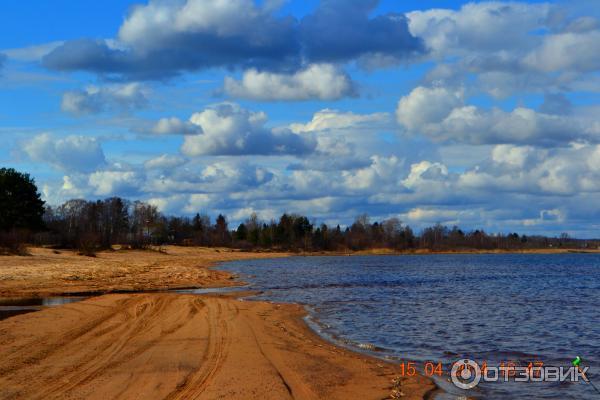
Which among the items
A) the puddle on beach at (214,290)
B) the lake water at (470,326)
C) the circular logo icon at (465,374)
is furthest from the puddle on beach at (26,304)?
the circular logo icon at (465,374)

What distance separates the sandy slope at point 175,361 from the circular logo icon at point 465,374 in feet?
3.16

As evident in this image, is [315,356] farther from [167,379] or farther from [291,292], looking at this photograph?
[291,292]

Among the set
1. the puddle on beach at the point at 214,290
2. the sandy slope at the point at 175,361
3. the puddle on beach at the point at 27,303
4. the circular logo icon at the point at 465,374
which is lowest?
the puddle on beach at the point at 214,290

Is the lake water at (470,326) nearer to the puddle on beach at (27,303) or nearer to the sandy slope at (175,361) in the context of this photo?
the sandy slope at (175,361)

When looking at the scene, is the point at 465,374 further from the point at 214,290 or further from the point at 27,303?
the point at 214,290

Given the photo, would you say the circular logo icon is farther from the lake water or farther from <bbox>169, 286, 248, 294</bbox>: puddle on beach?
<bbox>169, 286, 248, 294</bbox>: puddle on beach

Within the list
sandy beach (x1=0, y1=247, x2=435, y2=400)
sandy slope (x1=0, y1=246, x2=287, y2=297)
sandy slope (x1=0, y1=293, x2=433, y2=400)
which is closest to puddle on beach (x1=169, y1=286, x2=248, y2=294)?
sandy slope (x1=0, y1=246, x2=287, y2=297)

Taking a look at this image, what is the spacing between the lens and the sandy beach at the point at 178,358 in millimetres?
12375

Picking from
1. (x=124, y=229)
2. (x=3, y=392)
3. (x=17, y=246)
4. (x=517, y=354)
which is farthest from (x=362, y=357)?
(x=124, y=229)

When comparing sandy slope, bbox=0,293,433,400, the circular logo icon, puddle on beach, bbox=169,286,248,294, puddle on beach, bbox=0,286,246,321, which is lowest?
puddle on beach, bbox=169,286,248,294

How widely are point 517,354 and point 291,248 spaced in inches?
6463

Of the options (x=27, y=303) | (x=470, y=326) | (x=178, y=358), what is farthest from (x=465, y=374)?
(x=27, y=303)

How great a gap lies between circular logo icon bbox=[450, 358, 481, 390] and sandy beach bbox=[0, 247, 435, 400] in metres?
0.93

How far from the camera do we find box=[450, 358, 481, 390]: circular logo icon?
14930 mm
